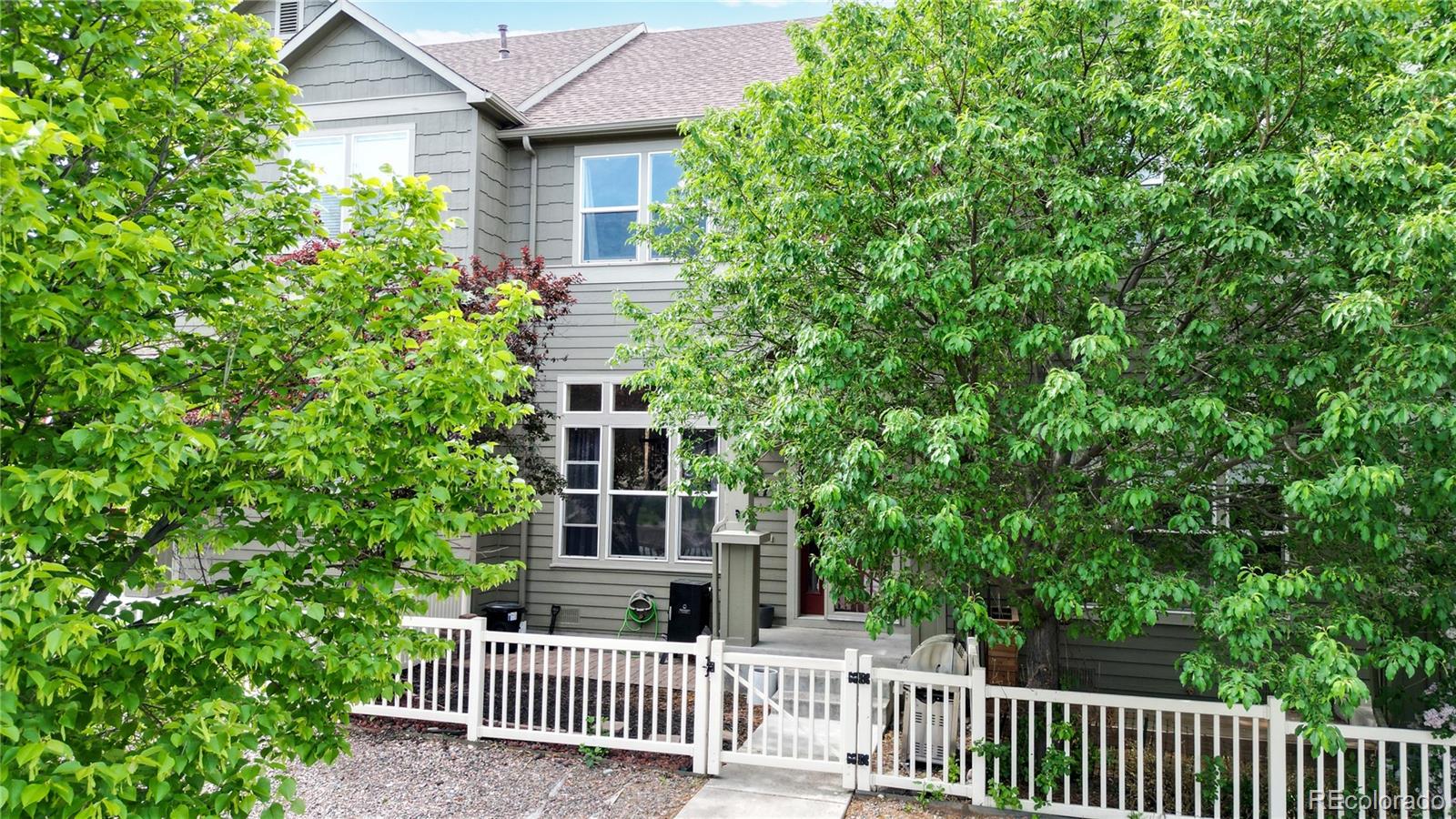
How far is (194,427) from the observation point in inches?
141

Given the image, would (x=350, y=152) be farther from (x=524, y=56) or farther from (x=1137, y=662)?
(x=1137, y=662)

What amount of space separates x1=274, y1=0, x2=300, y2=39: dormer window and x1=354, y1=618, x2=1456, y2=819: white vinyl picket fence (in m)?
10.3

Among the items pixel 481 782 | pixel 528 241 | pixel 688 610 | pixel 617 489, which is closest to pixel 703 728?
pixel 481 782

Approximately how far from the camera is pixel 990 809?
20.9 ft

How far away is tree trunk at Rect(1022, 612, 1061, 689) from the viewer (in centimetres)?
740

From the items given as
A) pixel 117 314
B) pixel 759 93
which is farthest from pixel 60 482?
pixel 759 93

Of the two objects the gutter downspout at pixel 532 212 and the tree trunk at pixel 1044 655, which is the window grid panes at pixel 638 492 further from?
the tree trunk at pixel 1044 655

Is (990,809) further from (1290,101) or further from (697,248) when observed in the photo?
(697,248)

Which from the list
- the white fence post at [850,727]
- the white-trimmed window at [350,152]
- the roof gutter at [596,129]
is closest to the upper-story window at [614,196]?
the roof gutter at [596,129]

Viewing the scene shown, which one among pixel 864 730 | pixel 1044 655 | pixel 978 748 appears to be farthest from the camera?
pixel 1044 655

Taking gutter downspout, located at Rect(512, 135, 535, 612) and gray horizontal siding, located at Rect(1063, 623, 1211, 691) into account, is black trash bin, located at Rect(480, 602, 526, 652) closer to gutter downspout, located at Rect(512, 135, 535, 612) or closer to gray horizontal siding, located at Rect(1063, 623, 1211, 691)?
gutter downspout, located at Rect(512, 135, 535, 612)

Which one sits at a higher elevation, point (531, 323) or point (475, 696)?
point (531, 323)

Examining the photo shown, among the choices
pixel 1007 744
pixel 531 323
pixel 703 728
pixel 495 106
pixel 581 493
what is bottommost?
pixel 1007 744

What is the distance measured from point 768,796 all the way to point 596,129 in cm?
852
